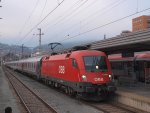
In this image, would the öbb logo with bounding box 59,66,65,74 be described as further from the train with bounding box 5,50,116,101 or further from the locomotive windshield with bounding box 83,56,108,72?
the locomotive windshield with bounding box 83,56,108,72

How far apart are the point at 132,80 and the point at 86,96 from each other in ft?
24.3

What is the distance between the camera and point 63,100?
21125 millimetres

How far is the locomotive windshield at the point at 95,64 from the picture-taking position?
19938 mm

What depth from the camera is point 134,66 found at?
34.1 metres

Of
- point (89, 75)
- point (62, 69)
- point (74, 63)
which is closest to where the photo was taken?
point (89, 75)

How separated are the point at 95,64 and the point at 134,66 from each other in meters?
14.6

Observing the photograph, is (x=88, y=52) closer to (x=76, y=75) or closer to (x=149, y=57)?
(x=76, y=75)

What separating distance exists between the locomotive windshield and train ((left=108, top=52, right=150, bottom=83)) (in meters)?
8.59

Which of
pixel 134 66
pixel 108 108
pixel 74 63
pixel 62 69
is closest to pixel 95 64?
pixel 74 63

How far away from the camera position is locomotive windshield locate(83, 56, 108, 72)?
19938 mm

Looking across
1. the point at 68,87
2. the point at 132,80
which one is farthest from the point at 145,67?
the point at 68,87

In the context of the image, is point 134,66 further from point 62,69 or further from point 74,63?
point 74,63

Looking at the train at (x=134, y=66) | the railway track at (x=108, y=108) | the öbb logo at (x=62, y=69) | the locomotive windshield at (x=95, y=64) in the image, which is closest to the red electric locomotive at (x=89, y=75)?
the locomotive windshield at (x=95, y=64)

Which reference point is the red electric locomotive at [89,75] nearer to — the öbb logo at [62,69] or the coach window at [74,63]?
the coach window at [74,63]
